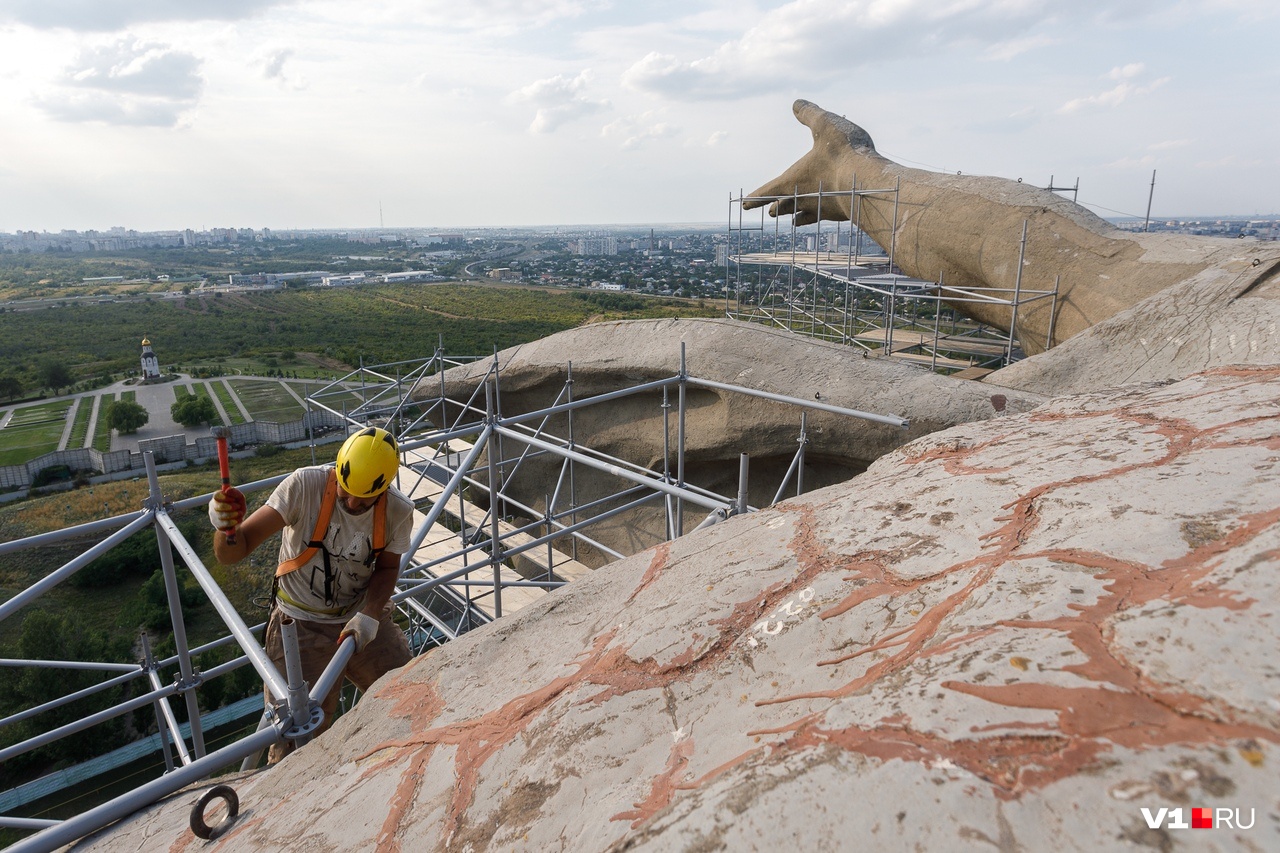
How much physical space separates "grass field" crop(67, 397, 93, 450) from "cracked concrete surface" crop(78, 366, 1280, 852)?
3261 centimetres

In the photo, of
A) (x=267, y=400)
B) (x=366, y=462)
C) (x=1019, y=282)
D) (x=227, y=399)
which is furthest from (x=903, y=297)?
(x=227, y=399)

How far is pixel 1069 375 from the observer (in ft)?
20.6

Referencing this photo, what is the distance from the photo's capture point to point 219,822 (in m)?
1.80

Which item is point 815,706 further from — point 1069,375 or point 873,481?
point 1069,375

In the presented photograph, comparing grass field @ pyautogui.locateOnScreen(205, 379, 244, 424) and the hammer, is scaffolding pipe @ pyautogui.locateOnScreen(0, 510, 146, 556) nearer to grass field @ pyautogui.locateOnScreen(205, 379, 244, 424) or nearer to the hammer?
the hammer

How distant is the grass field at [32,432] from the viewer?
2759cm

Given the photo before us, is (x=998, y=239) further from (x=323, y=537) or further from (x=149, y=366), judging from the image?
(x=149, y=366)

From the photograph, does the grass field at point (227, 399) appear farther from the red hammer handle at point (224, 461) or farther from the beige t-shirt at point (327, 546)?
the red hammer handle at point (224, 461)

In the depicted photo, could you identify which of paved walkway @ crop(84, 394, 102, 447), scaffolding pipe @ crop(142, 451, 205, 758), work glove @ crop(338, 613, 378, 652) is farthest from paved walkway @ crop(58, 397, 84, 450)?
work glove @ crop(338, 613, 378, 652)

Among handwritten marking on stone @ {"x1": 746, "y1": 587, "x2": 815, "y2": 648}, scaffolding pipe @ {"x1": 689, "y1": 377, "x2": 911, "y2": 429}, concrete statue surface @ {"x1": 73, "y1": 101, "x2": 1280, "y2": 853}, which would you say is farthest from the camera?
scaffolding pipe @ {"x1": 689, "y1": 377, "x2": 911, "y2": 429}

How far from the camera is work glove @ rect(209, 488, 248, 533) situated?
248cm

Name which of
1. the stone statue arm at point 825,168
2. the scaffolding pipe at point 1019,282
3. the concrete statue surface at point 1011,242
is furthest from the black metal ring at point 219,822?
the stone statue arm at point 825,168

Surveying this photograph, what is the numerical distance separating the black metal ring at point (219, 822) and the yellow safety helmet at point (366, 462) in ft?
3.58

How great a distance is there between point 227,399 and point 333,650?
33321 mm
